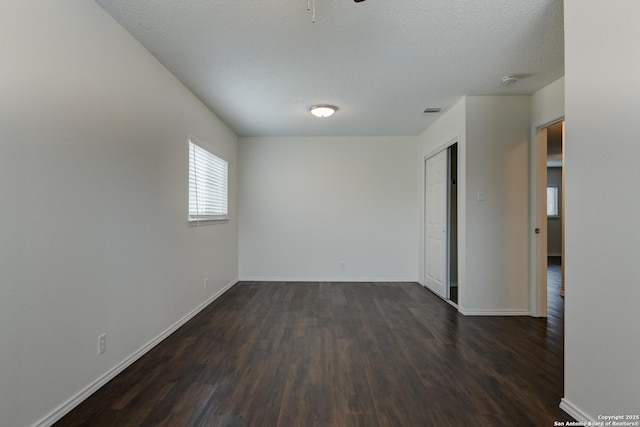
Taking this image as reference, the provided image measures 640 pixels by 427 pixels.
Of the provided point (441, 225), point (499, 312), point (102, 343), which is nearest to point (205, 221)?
point (102, 343)

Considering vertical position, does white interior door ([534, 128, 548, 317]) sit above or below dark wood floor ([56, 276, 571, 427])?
above

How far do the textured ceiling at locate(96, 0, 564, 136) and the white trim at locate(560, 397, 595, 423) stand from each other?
8.00ft

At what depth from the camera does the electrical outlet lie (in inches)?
79.0

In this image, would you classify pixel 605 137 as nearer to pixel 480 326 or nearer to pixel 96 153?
pixel 480 326

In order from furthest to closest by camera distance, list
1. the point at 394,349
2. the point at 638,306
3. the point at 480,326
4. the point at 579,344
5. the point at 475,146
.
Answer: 1. the point at 475,146
2. the point at 480,326
3. the point at 394,349
4. the point at 579,344
5. the point at 638,306

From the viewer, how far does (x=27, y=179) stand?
59.9 inches

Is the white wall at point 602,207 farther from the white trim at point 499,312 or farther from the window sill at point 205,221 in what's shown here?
the window sill at point 205,221

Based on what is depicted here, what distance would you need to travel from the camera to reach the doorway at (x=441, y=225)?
13.7ft

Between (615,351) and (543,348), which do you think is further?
(543,348)

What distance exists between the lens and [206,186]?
12.9ft

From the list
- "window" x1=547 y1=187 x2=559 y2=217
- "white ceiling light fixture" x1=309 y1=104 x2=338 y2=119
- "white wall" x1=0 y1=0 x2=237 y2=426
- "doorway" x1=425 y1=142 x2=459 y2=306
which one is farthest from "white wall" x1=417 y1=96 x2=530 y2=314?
"window" x1=547 y1=187 x2=559 y2=217

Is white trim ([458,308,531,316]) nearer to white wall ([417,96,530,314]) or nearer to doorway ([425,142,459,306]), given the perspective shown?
white wall ([417,96,530,314])

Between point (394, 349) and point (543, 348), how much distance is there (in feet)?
4.19

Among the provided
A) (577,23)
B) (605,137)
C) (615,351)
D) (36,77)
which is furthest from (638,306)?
(36,77)
